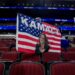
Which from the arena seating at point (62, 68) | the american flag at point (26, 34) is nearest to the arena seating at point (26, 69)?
the arena seating at point (62, 68)

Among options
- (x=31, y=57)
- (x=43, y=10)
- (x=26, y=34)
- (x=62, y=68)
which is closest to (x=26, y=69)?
(x=62, y=68)

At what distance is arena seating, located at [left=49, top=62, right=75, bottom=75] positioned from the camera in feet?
10.8

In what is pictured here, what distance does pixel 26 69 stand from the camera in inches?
131

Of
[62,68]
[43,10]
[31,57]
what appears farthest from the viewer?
Result: [43,10]

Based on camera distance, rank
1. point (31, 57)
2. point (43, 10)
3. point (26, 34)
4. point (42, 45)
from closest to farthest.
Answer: point (26, 34) → point (42, 45) → point (31, 57) → point (43, 10)

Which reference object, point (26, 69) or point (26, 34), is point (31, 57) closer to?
point (26, 34)

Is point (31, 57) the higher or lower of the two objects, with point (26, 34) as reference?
lower

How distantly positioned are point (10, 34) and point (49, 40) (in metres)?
16.2

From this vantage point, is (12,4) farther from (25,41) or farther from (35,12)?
(25,41)

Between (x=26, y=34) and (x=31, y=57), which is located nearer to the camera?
(x=26, y=34)

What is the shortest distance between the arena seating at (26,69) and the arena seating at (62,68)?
0.16 m

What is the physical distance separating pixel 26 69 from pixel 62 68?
21.1 inches

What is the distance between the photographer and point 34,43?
13.5ft

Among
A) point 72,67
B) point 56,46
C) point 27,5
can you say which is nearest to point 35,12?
point 27,5
